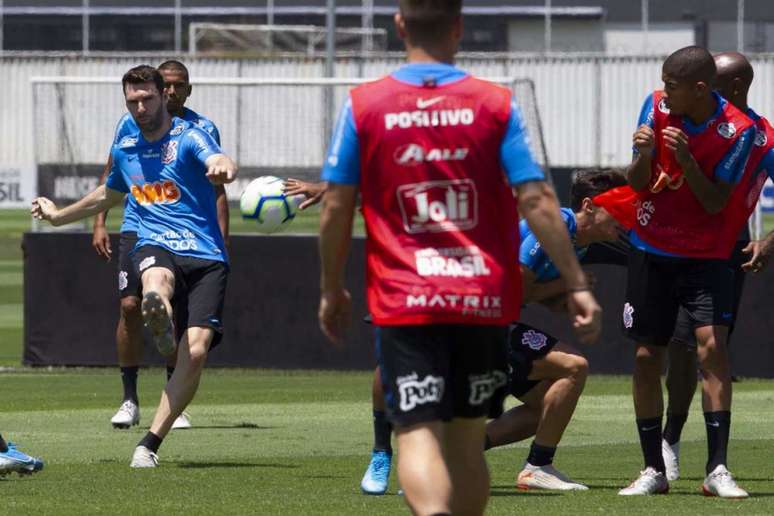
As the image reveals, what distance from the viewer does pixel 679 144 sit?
28.5 feet

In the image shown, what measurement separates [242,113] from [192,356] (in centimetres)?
917

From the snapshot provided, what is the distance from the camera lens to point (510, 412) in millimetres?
9664

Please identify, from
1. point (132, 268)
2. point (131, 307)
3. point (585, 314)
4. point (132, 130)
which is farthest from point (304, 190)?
point (131, 307)

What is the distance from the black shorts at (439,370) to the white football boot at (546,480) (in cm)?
322

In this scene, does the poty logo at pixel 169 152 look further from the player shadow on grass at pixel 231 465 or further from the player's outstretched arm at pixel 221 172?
the player shadow on grass at pixel 231 465

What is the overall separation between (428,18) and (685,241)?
3355 millimetres

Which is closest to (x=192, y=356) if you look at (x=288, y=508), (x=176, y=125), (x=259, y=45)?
(x=176, y=125)

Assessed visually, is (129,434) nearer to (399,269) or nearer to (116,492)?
(116,492)

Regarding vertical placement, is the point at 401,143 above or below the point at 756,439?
above

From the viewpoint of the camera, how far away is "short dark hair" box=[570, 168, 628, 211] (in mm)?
9352

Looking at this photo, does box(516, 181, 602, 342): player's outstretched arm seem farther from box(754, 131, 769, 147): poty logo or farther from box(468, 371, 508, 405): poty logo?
box(754, 131, 769, 147): poty logo

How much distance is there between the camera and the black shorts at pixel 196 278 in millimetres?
10547

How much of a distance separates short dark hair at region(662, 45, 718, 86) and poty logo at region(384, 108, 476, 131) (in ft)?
9.53

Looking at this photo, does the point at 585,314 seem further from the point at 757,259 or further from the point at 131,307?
the point at 131,307
